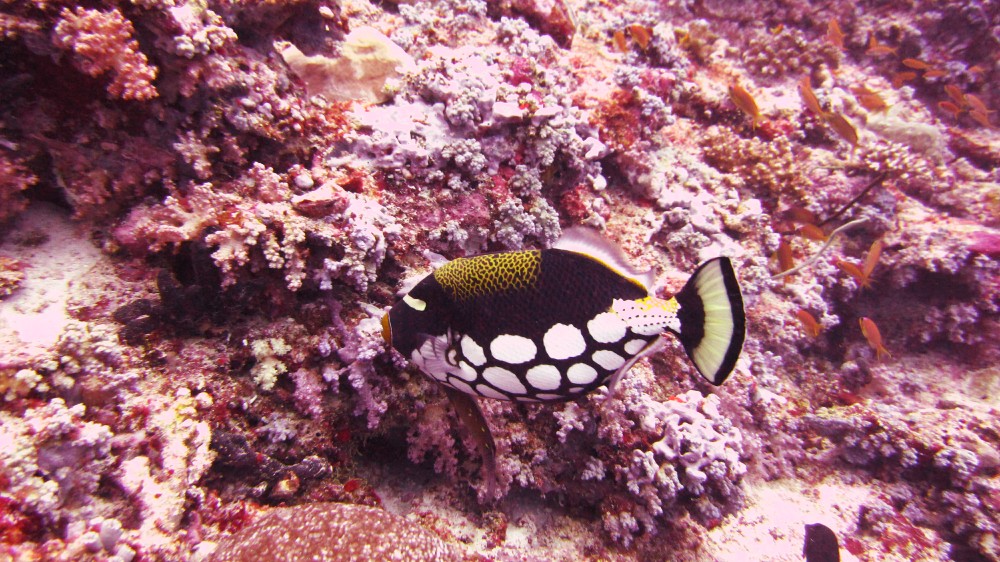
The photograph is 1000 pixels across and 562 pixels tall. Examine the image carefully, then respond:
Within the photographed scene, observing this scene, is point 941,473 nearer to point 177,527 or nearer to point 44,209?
point 177,527

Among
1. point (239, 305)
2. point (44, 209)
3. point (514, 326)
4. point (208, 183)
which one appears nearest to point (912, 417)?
point (514, 326)

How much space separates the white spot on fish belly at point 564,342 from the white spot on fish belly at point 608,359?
7 cm

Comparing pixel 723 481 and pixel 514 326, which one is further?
pixel 723 481

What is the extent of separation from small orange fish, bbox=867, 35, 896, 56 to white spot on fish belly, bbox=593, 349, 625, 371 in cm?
843

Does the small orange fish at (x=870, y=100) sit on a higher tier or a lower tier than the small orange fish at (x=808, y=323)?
higher

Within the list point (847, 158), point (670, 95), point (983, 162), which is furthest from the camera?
point (983, 162)

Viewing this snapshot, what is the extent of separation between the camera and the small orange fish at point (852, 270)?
189 inches

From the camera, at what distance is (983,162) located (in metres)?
7.07

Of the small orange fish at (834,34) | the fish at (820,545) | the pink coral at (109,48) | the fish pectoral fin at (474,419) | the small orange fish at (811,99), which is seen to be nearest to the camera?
the pink coral at (109,48)

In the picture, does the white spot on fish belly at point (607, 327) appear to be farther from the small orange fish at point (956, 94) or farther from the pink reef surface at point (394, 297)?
the small orange fish at point (956, 94)

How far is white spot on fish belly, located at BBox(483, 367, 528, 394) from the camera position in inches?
80.7

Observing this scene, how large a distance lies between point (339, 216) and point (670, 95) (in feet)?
13.2

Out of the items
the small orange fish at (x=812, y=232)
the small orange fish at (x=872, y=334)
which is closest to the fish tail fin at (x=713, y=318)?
the small orange fish at (x=812, y=232)

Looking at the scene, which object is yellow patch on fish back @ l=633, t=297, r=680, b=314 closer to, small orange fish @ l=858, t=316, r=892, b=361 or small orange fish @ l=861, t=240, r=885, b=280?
small orange fish @ l=858, t=316, r=892, b=361
